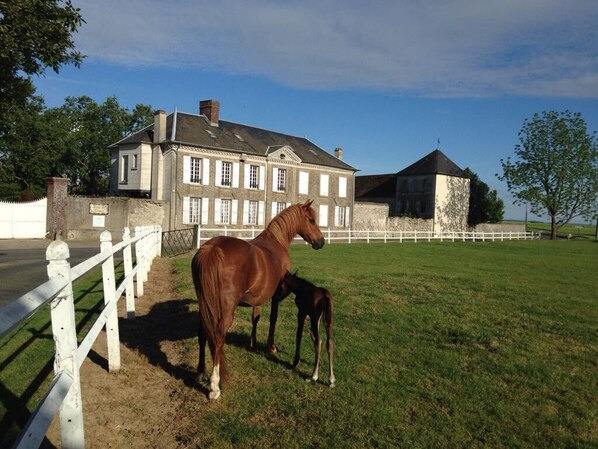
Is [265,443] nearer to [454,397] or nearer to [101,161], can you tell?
[454,397]

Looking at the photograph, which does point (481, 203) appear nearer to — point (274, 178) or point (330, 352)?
point (274, 178)

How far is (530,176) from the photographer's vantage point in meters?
54.9

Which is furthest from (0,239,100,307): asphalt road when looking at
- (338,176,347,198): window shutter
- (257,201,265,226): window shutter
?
(338,176,347,198): window shutter

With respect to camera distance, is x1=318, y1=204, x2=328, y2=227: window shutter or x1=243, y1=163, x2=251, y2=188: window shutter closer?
x1=243, y1=163, x2=251, y2=188: window shutter

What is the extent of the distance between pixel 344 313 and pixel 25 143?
44.7m

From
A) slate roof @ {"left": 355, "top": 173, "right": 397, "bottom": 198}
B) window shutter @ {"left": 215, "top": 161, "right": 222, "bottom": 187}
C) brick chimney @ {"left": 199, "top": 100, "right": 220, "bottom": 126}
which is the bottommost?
window shutter @ {"left": 215, "top": 161, "right": 222, "bottom": 187}

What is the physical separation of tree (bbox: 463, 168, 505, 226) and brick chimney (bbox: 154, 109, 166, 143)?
129 ft

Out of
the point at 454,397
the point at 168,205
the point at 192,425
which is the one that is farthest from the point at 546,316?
the point at 168,205

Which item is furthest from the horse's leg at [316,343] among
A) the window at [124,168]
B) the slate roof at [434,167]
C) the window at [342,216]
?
the slate roof at [434,167]

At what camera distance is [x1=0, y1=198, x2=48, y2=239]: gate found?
80.4ft

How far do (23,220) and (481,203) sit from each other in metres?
51.0

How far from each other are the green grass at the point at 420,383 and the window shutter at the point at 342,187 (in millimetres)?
33647

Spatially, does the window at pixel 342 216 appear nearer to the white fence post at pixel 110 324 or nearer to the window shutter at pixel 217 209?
the window shutter at pixel 217 209

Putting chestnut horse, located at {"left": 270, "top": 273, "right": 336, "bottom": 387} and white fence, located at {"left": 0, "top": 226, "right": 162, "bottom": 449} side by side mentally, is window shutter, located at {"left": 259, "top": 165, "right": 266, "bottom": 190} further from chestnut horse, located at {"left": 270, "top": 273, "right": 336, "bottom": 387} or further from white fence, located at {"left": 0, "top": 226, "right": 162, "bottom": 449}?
white fence, located at {"left": 0, "top": 226, "right": 162, "bottom": 449}
